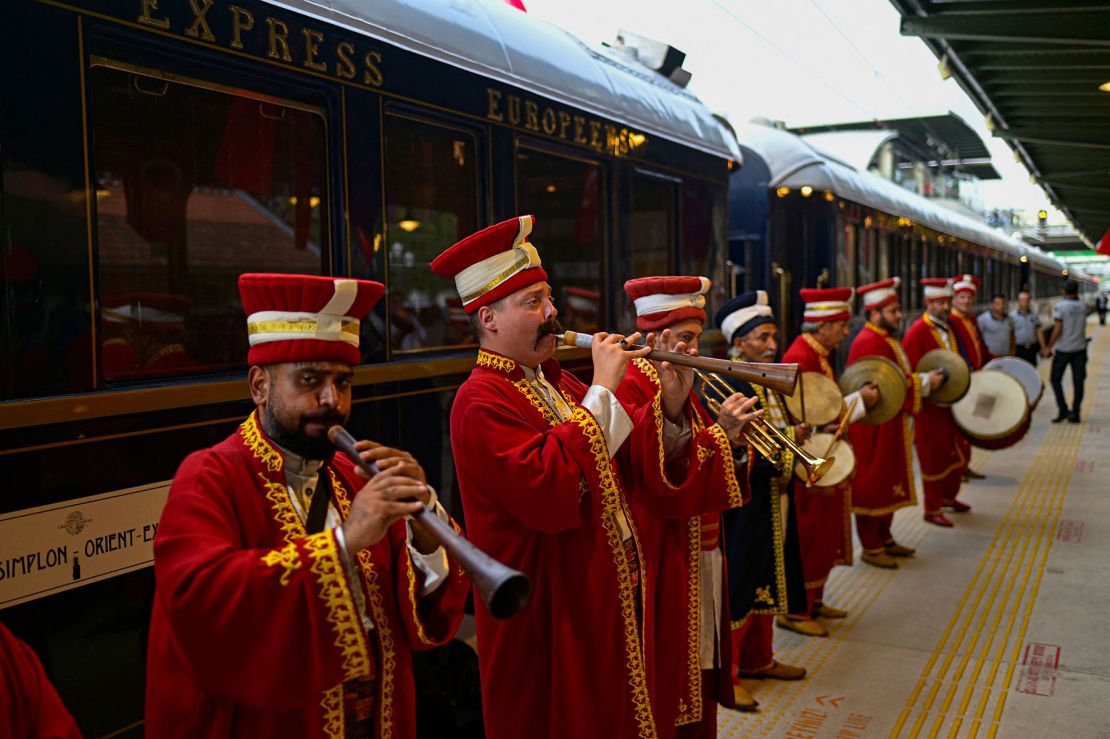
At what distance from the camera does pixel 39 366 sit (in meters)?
2.39

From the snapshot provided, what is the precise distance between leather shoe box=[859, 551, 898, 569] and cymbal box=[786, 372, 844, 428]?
182 centimetres

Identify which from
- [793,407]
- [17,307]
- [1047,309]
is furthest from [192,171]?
[1047,309]

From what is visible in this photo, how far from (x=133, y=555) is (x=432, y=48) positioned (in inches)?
84.4

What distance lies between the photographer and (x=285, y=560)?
5.42 feet

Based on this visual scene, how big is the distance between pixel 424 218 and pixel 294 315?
2066 millimetres

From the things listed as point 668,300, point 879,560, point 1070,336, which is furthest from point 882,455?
point 1070,336

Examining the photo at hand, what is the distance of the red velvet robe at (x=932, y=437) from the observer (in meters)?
7.04

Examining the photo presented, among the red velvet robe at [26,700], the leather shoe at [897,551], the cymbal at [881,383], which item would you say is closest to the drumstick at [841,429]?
the cymbal at [881,383]

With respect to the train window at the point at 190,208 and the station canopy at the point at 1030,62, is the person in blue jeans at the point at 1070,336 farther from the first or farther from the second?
the train window at the point at 190,208

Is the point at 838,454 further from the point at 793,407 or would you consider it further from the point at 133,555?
the point at 133,555

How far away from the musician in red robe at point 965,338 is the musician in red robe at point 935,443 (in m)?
0.25

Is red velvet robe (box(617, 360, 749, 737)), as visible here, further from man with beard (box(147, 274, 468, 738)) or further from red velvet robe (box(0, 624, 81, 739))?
red velvet robe (box(0, 624, 81, 739))

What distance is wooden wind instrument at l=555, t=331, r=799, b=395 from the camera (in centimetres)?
280

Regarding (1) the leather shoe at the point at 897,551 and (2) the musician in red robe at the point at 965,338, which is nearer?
(1) the leather shoe at the point at 897,551
